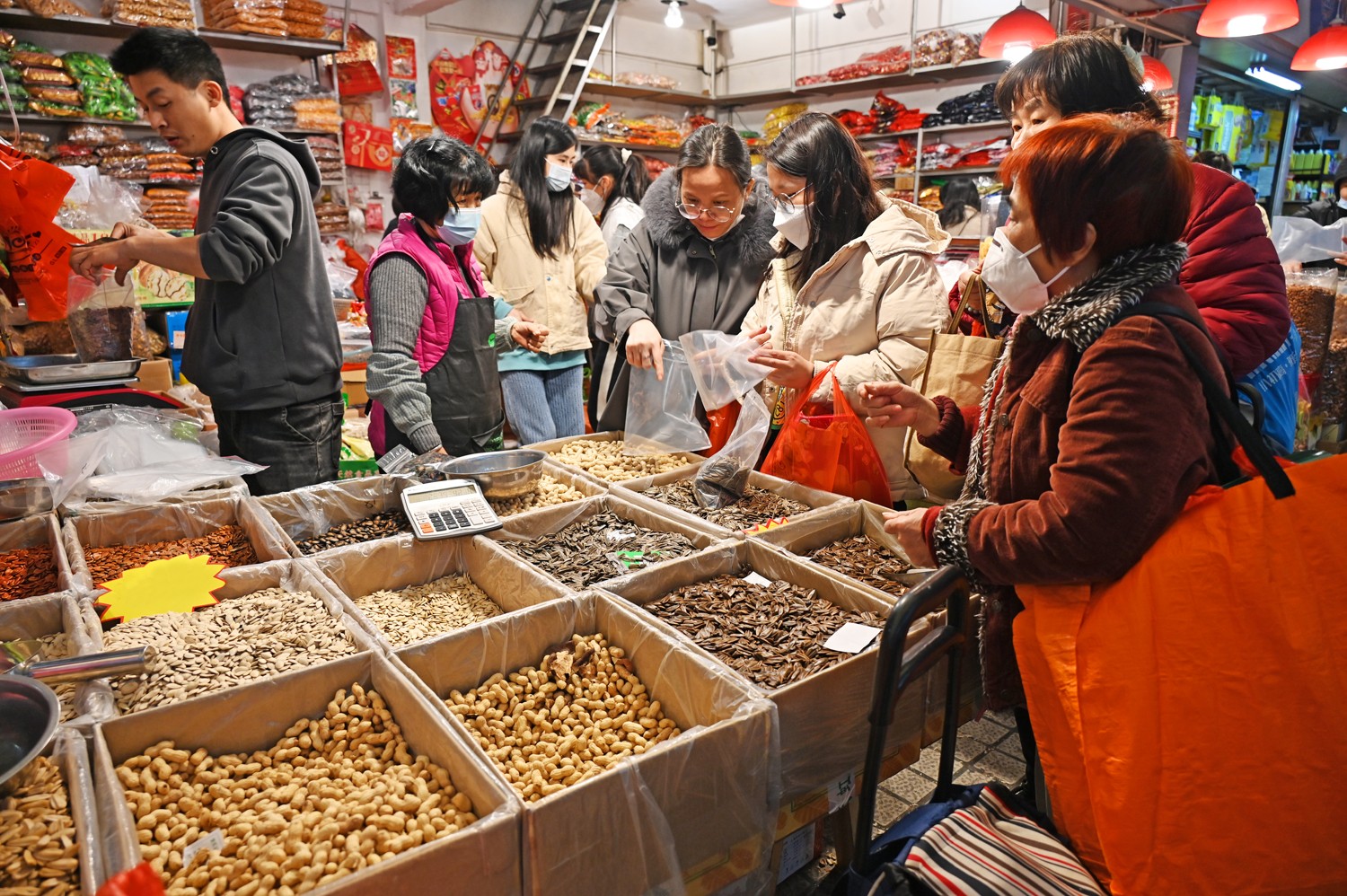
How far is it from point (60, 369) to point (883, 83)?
23.1ft

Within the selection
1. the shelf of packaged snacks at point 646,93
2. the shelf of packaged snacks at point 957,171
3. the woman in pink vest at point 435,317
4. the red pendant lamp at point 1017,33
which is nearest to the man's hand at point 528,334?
the woman in pink vest at point 435,317

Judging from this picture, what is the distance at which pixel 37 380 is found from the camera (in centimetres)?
265

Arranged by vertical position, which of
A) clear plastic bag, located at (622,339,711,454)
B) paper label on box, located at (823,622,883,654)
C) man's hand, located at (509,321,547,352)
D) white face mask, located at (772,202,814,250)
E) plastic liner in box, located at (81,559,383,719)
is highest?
white face mask, located at (772,202,814,250)

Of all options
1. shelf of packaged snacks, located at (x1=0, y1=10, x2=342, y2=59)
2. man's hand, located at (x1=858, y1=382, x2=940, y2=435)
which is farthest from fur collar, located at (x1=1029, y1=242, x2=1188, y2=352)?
shelf of packaged snacks, located at (x1=0, y1=10, x2=342, y2=59)

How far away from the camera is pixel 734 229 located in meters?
2.59

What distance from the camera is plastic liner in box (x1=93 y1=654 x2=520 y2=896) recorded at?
965 mm

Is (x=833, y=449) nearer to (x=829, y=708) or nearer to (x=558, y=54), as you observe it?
(x=829, y=708)

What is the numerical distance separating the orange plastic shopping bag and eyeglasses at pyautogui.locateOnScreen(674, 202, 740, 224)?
165 centimetres

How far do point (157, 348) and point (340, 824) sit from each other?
12.0 feet

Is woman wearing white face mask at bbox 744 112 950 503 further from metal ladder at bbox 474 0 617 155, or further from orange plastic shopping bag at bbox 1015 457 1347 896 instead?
metal ladder at bbox 474 0 617 155

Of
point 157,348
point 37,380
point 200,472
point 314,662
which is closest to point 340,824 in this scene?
point 314,662

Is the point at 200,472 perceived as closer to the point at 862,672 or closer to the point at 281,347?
the point at 281,347

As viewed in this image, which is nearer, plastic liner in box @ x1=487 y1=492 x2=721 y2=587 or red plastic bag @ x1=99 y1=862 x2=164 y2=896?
red plastic bag @ x1=99 y1=862 x2=164 y2=896

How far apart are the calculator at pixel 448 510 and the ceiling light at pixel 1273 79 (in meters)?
8.31
